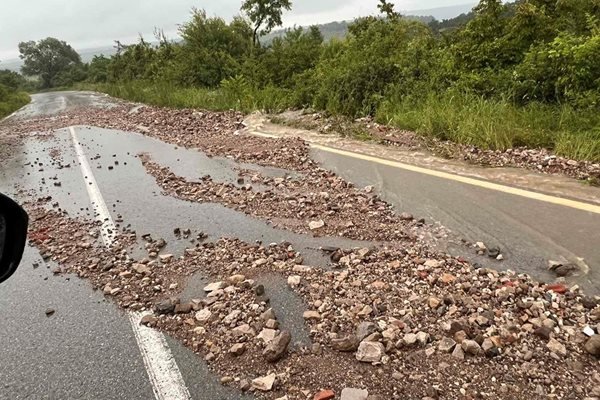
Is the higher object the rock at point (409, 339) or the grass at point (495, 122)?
the grass at point (495, 122)

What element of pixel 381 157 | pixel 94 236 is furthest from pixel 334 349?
pixel 381 157

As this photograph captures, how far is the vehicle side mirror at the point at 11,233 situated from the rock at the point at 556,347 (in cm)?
273

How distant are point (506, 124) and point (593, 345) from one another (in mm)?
5015

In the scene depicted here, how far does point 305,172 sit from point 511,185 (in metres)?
2.87

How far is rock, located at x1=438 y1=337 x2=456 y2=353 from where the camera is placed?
246 cm

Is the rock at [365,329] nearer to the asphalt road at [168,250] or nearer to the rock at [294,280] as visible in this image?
the asphalt road at [168,250]

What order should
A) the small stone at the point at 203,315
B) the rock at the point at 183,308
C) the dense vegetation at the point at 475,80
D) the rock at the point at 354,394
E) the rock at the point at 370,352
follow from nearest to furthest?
the rock at the point at 354,394 → the rock at the point at 370,352 → the small stone at the point at 203,315 → the rock at the point at 183,308 → the dense vegetation at the point at 475,80

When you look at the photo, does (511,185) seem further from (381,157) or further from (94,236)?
(94,236)

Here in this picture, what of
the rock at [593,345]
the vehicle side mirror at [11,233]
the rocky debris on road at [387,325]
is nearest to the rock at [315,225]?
the rocky debris on road at [387,325]

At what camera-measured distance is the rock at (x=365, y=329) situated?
2.63 meters

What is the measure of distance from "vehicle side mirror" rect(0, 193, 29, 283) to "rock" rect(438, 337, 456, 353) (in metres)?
2.21

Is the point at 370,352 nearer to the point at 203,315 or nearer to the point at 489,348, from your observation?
the point at 489,348

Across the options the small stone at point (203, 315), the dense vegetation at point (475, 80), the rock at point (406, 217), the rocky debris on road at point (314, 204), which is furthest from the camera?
the dense vegetation at point (475, 80)

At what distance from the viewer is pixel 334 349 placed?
8.47ft
